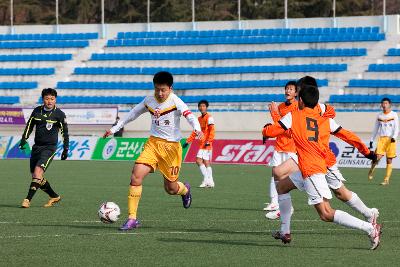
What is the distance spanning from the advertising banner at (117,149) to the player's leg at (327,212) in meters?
25.9

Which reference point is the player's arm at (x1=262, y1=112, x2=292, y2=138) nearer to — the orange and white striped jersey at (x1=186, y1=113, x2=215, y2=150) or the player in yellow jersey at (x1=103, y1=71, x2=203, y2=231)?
the player in yellow jersey at (x1=103, y1=71, x2=203, y2=231)

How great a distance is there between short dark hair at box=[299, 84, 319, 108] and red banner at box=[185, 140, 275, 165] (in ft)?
75.9

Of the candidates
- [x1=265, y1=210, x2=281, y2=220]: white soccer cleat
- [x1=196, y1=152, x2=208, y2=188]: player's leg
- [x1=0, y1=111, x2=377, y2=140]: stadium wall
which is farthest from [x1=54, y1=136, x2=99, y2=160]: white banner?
[x1=265, y1=210, x2=281, y2=220]: white soccer cleat

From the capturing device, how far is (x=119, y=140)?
37.1 meters

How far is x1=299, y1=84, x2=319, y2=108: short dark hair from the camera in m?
10.9

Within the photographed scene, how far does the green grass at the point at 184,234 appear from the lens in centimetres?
1017

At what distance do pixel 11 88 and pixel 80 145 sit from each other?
14.8m

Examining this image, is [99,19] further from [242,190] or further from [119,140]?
[242,190]

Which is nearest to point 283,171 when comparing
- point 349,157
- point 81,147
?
point 349,157

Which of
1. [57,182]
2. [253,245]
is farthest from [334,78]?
[253,245]

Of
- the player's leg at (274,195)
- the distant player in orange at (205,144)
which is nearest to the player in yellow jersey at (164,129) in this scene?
the player's leg at (274,195)

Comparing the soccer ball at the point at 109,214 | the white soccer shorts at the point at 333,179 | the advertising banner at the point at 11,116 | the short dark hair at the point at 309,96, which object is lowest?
the advertising banner at the point at 11,116

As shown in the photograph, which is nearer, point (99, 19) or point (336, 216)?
point (336, 216)

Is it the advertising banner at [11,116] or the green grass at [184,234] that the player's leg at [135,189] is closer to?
the green grass at [184,234]
